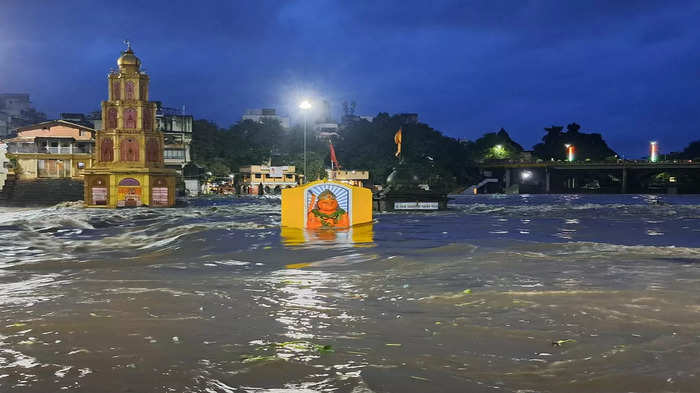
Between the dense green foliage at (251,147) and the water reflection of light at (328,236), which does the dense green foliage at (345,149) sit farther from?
the water reflection of light at (328,236)

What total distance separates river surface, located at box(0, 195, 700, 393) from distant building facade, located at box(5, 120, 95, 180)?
6587 cm

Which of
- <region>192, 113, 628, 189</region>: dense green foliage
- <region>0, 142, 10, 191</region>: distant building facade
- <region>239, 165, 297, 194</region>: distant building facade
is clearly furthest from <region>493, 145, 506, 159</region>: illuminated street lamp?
<region>0, 142, 10, 191</region>: distant building facade

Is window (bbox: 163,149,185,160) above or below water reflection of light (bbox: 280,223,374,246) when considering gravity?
above

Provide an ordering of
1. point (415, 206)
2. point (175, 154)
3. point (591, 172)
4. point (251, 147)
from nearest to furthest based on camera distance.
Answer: point (415, 206)
point (175, 154)
point (251, 147)
point (591, 172)

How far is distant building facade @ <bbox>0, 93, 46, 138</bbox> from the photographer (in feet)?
364

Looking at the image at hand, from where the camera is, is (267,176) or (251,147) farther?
(251,147)

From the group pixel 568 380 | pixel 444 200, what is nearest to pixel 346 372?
pixel 568 380

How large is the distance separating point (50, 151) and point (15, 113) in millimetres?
64401

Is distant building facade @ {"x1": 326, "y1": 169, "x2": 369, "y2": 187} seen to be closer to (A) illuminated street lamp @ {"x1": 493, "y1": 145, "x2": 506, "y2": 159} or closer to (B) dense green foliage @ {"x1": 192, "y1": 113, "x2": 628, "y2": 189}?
(B) dense green foliage @ {"x1": 192, "y1": 113, "x2": 628, "y2": 189}

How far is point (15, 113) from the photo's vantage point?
421ft

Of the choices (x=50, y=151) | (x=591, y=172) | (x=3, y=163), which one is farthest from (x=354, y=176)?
(x=591, y=172)

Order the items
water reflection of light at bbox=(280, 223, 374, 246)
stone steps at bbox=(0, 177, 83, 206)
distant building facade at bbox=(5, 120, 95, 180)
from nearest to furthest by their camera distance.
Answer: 1. water reflection of light at bbox=(280, 223, 374, 246)
2. stone steps at bbox=(0, 177, 83, 206)
3. distant building facade at bbox=(5, 120, 95, 180)

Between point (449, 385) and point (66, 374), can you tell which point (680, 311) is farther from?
point (66, 374)

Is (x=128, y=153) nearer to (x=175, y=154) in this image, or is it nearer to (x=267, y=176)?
(x=175, y=154)
